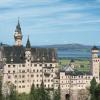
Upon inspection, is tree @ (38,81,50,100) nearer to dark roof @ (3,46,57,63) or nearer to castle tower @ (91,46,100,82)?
dark roof @ (3,46,57,63)

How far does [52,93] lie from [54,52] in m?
11.4

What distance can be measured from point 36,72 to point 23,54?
19.5 ft

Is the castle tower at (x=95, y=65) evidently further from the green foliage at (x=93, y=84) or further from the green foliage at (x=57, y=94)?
the green foliage at (x=57, y=94)

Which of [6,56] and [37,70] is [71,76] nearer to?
[37,70]

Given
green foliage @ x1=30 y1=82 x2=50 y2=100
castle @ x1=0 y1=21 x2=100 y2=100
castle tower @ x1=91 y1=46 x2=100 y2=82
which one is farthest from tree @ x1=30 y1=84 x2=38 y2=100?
castle tower @ x1=91 y1=46 x2=100 y2=82

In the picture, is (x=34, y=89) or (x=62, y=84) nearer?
(x=34, y=89)

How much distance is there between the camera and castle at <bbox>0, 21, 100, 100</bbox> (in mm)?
117812

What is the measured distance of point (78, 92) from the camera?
404ft

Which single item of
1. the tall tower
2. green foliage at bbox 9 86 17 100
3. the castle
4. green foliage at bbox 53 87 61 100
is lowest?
green foliage at bbox 53 87 61 100

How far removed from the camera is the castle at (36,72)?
117812 millimetres

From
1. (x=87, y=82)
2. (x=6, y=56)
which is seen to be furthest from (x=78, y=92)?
(x=6, y=56)

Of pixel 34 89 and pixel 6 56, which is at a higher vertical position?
pixel 6 56

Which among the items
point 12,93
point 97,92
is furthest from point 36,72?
point 97,92

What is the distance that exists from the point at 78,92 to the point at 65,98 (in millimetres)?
4083
